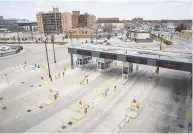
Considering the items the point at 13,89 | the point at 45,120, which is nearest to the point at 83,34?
the point at 13,89

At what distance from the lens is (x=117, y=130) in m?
14.0

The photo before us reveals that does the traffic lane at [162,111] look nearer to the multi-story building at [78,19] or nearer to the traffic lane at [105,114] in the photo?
the traffic lane at [105,114]

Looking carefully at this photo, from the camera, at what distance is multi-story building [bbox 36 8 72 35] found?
368 ft

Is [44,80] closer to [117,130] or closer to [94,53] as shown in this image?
[94,53]

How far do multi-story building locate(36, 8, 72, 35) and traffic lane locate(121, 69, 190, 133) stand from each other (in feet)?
329

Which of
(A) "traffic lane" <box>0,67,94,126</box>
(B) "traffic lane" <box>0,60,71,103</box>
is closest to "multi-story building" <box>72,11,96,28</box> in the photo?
(B) "traffic lane" <box>0,60,71,103</box>

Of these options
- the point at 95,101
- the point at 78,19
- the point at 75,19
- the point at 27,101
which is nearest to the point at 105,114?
the point at 95,101

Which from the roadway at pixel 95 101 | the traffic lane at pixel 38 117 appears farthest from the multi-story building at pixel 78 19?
the traffic lane at pixel 38 117

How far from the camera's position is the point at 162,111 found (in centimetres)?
1708

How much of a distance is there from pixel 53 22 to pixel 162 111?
110 m

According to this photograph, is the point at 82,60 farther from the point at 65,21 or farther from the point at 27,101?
the point at 65,21

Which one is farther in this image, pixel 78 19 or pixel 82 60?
pixel 78 19

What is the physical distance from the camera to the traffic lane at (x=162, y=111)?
14.4m

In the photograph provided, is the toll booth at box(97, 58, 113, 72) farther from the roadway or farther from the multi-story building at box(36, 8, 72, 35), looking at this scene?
the multi-story building at box(36, 8, 72, 35)
